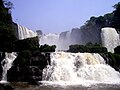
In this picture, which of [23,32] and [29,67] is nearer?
[29,67]

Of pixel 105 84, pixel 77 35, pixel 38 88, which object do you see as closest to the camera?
pixel 38 88

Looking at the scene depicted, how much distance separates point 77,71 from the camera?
25.8 m

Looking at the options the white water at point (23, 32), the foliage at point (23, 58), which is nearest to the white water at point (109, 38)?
the white water at point (23, 32)

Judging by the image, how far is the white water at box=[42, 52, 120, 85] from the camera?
24406 millimetres

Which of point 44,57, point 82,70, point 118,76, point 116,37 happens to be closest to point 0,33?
point 44,57

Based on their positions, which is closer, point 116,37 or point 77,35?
point 116,37

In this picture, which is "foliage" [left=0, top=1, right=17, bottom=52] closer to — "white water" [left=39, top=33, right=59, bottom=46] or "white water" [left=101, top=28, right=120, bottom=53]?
"white water" [left=101, top=28, right=120, bottom=53]

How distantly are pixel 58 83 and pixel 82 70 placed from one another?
11.5 ft

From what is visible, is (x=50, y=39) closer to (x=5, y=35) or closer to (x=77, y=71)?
(x=5, y=35)

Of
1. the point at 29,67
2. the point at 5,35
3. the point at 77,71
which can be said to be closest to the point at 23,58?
the point at 29,67

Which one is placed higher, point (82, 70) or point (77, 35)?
point (77, 35)

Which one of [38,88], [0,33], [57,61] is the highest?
[0,33]

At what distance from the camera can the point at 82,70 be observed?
2578cm

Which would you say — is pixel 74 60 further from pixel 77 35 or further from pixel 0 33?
pixel 77 35
